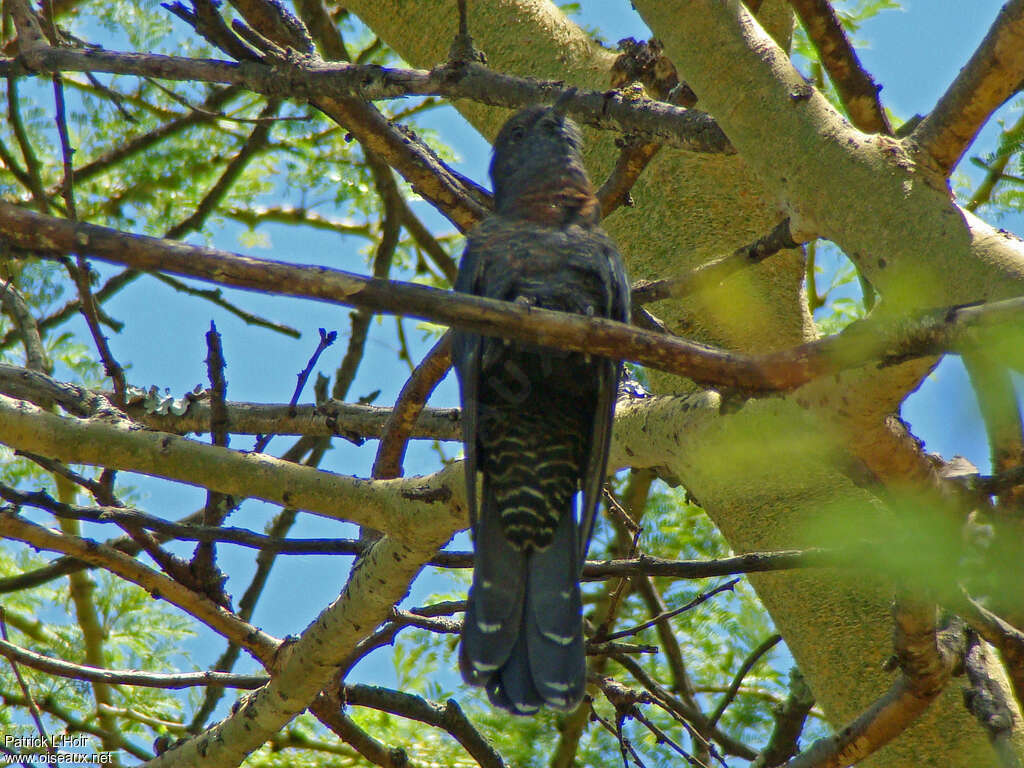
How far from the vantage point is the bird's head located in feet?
11.3

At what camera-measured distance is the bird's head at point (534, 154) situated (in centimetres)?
345

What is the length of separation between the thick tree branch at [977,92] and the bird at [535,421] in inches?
39.4

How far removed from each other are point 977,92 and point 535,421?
60.9 inches

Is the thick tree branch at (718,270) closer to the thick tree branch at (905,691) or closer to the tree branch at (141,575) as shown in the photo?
the thick tree branch at (905,691)

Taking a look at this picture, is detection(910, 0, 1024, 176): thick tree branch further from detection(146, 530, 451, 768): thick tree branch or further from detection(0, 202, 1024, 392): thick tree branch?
detection(146, 530, 451, 768): thick tree branch

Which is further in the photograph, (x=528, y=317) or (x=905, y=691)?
(x=905, y=691)

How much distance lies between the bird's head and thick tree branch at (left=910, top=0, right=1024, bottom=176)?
4.91 ft

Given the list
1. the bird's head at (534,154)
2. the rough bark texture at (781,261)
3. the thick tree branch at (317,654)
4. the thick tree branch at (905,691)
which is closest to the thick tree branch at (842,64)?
the rough bark texture at (781,261)

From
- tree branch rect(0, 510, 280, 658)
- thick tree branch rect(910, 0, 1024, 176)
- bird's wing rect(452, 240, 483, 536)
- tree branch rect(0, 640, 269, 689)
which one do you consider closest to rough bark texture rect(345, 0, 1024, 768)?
thick tree branch rect(910, 0, 1024, 176)

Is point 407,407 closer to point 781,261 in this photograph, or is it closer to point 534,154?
point 534,154

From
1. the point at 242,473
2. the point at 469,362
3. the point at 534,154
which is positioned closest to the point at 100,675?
the point at 242,473

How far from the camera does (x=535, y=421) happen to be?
3.03 meters

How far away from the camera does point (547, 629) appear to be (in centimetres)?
249

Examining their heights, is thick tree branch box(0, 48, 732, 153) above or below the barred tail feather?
above
